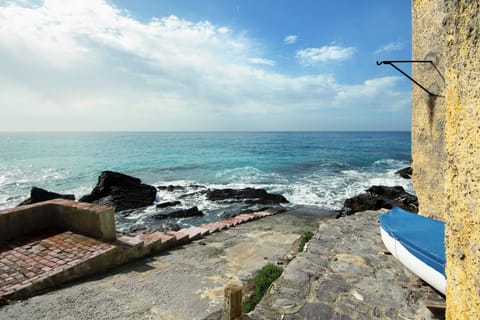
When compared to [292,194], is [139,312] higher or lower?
higher

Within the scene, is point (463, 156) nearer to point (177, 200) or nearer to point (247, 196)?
point (247, 196)

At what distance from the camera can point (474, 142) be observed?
123 cm

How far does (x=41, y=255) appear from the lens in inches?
208

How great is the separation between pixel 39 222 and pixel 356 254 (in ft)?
24.2

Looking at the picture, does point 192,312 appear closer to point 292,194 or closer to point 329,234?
point 329,234

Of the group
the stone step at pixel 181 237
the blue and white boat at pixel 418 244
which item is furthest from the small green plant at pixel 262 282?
the stone step at pixel 181 237

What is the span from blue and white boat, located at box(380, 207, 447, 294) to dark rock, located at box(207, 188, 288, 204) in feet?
43.7

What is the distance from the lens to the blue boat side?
10.5 feet

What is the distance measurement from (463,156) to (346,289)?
8.79ft

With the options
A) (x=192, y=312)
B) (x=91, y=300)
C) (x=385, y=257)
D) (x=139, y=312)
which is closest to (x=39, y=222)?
(x=91, y=300)

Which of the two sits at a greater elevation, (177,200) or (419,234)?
(419,234)

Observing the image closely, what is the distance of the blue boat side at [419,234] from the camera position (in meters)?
3.19

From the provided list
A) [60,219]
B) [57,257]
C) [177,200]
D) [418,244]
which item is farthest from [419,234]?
[177,200]

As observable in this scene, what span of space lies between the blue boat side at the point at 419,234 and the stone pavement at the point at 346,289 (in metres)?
0.45
